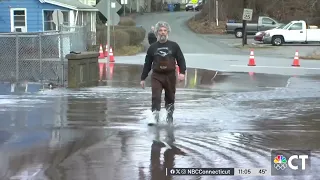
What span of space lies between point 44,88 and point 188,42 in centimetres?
2745

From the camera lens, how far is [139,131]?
852 centimetres

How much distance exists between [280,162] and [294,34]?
1331 inches

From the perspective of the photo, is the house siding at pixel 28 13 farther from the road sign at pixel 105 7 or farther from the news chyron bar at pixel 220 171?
the news chyron bar at pixel 220 171

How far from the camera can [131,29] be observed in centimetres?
3456

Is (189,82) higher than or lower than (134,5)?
lower

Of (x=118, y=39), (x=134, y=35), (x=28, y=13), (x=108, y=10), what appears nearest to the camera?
(x=108, y=10)

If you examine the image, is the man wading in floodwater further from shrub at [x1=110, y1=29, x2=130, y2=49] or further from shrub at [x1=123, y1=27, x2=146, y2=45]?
shrub at [x1=123, y1=27, x2=146, y2=45]

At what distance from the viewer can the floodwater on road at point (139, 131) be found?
6.39 metres

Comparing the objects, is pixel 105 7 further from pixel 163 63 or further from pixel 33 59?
pixel 163 63

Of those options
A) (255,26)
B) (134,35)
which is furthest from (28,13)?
(255,26)

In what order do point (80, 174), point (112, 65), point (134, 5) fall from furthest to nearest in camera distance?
point (134, 5), point (112, 65), point (80, 174)

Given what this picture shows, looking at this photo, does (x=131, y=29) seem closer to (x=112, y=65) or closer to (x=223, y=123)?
(x=112, y=65)

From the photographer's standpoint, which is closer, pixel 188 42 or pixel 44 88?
pixel 44 88

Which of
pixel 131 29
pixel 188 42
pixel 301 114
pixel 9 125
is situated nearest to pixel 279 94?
pixel 301 114
